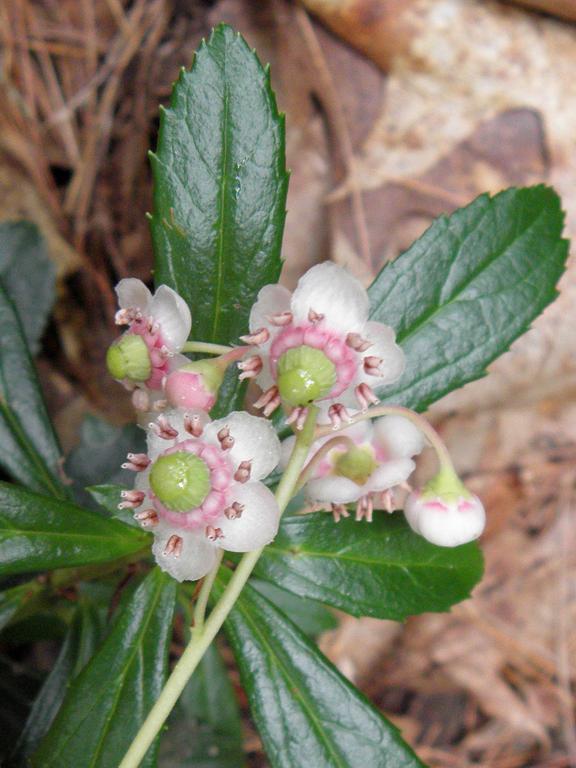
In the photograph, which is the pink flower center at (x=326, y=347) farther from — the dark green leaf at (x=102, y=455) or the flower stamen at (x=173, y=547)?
the dark green leaf at (x=102, y=455)

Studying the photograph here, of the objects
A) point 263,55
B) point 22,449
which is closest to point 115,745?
point 22,449

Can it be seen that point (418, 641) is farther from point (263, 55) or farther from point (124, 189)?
point (263, 55)

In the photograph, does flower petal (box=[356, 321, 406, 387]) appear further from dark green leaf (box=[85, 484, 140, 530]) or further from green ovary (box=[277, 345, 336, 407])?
dark green leaf (box=[85, 484, 140, 530])

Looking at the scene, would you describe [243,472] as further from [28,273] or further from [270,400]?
[28,273]

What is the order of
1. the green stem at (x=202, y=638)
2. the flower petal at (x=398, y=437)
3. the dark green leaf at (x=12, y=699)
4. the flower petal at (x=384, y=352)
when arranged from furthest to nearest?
the dark green leaf at (x=12, y=699) < the flower petal at (x=398, y=437) < the flower petal at (x=384, y=352) < the green stem at (x=202, y=638)

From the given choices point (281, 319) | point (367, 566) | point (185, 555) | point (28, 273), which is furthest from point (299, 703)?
point (28, 273)

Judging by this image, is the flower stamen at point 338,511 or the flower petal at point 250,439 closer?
the flower petal at point 250,439

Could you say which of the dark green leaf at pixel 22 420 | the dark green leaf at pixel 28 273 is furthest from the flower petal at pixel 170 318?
the dark green leaf at pixel 28 273
